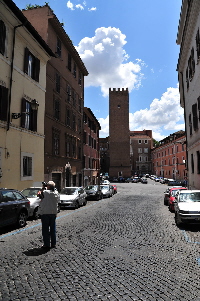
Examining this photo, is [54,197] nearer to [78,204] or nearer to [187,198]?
[187,198]

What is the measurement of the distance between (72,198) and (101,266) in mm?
11801

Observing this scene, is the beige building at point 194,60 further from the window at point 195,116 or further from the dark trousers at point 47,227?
the dark trousers at point 47,227

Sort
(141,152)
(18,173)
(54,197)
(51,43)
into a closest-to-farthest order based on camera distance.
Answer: (54,197) < (18,173) < (51,43) < (141,152)

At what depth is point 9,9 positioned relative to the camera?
14.2 meters

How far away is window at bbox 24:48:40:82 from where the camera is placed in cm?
1689

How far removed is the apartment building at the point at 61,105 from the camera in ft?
71.7

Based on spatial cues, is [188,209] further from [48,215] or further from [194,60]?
[194,60]

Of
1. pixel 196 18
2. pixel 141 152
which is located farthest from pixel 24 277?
pixel 141 152

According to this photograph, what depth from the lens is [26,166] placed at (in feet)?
55.7

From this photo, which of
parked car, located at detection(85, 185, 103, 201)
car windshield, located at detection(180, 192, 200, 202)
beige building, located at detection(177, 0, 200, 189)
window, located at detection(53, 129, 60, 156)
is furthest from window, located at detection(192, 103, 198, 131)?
window, located at detection(53, 129, 60, 156)

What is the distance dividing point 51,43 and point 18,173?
1340 cm

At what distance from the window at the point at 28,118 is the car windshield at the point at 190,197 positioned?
35.1 feet

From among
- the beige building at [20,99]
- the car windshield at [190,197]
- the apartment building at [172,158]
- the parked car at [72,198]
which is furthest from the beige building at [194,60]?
the apartment building at [172,158]

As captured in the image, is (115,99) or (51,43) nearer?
(51,43)
